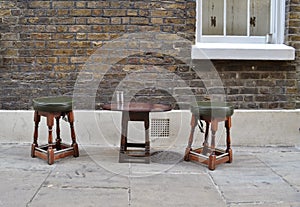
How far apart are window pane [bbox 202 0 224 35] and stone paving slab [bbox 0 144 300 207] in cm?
150

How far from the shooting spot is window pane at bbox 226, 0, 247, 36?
15.4ft

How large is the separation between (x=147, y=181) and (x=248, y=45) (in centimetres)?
214

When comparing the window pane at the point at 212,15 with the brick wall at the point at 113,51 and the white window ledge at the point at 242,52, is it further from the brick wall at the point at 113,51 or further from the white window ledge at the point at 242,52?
the white window ledge at the point at 242,52

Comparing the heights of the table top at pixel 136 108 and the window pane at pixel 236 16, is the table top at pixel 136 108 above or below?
below

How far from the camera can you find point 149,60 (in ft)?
14.9

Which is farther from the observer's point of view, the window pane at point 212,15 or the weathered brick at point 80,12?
the window pane at point 212,15

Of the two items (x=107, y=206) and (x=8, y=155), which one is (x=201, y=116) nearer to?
(x=107, y=206)

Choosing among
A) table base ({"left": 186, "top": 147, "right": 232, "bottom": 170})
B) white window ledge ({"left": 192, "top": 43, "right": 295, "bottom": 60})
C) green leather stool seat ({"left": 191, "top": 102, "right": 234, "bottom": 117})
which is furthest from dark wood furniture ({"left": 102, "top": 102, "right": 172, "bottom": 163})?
white window ledge ({"left": 192, "top": 43, "right": 295, "bottom": 60})

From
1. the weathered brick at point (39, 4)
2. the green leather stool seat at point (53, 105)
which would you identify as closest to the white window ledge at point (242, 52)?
the green leather stool seat at point (53, 105)

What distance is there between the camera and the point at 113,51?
453cm

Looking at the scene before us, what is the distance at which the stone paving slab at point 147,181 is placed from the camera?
2.96 meters

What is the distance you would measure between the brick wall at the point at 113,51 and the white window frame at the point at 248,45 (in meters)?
0.11

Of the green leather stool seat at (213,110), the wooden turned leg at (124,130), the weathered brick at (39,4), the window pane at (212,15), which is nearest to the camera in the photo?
the green leather stool seat at (213,110)

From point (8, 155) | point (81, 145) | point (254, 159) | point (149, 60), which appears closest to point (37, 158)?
point (8, 155)
